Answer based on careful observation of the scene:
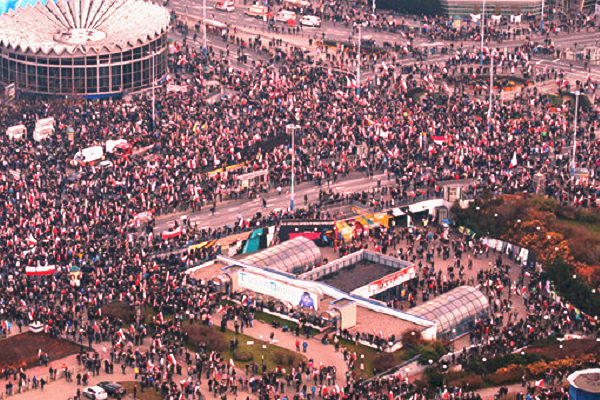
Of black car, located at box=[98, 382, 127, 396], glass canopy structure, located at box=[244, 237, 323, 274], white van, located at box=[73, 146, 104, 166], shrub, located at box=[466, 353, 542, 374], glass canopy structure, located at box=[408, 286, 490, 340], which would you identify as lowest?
black car, located at box=[98, 382, 127, 396]

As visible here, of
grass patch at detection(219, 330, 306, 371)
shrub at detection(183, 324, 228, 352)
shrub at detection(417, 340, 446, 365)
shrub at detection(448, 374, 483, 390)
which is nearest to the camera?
shrub at detection(448, 374, 483, 390)

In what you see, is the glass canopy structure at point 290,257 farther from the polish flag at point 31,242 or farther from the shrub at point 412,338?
the polish flag at point 31,242

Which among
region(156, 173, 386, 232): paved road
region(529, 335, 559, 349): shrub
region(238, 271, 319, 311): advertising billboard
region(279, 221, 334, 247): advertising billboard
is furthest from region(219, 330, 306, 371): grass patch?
region(156, 173, 386, 232): paved road

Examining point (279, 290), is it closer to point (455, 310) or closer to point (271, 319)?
point (271, 319)

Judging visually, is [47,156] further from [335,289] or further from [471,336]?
[471,336]

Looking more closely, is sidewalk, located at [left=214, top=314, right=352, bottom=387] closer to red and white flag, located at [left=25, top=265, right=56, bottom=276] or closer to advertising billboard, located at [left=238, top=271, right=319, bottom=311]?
advertising billboard, located at [left=238, top=271, right=319, bottom=311]

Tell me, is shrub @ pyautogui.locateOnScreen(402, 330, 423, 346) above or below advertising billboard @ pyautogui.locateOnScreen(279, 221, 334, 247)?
below

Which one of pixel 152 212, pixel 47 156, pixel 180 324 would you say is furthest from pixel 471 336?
pixel 47 156
